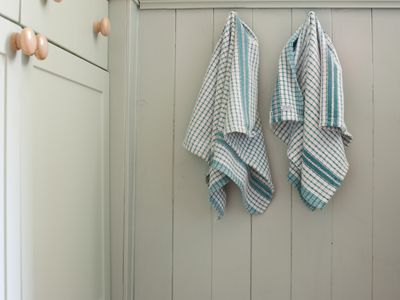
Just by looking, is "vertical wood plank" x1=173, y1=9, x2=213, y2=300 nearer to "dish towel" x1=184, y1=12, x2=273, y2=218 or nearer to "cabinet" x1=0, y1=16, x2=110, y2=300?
"dish towel" x1=184, y1=12, x2=273, y2=218

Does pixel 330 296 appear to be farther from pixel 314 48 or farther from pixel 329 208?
pixel 314 48

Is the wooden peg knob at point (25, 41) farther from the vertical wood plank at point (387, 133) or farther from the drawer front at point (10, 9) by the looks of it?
the vertical wood plank at point (387, 133)

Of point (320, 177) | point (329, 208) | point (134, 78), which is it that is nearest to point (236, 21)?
point (134, 78)

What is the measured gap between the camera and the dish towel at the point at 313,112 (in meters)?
1.07

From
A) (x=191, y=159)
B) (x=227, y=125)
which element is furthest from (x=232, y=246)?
(x=227, y=125)

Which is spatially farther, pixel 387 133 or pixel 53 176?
pixel 387 133

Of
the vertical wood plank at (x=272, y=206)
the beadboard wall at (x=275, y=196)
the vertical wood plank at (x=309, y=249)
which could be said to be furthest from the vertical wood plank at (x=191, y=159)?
the vertical wood plank at (x=309, y=249)

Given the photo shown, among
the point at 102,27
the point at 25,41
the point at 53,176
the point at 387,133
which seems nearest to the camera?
the point at 25,41

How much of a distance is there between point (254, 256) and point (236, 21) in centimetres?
67

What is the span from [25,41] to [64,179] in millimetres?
319

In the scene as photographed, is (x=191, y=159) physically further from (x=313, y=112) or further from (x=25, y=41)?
(x=25, y=41)

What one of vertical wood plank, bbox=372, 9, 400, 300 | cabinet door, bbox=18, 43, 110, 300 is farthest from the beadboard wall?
cabinet door, bbox=18, 43, 110, 300

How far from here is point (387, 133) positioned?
118cm

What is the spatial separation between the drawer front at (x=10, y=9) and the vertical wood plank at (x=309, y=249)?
0.77 meters
